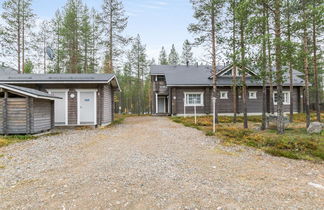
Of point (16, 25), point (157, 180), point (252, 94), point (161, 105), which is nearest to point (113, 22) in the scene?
point (16, 25)

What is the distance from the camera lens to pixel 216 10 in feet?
39.4

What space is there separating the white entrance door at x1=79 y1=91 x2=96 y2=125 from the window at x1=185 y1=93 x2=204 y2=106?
9878 mm

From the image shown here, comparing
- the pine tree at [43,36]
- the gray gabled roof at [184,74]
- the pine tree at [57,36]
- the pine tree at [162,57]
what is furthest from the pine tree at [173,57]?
the pine tree at [43,36]

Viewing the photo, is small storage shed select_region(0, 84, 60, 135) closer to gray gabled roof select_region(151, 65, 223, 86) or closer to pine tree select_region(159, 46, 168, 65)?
gray gabled roof select_region(151, 65, 223, 86)

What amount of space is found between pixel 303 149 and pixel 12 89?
39.2 feet

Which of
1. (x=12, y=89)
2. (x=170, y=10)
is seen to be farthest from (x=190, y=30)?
(x=12, y=89)

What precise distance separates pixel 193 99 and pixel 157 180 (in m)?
15.7

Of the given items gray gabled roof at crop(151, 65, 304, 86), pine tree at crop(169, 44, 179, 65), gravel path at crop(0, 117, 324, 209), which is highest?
pine tree at crop(169, 44, 179, 65)

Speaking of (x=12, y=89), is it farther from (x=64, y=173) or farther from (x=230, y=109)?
→ (x=230, y=109)

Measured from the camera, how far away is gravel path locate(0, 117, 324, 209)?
2562 mm

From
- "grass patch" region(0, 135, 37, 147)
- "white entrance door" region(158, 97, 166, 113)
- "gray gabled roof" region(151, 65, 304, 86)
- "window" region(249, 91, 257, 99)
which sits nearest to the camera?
"grass patch" region(0, 135, 37, 147)

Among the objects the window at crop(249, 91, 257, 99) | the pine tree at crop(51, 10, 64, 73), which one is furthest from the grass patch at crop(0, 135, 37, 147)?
the window at crop(249, 91, 257, 99)

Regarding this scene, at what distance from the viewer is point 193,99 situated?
18531 millimetres

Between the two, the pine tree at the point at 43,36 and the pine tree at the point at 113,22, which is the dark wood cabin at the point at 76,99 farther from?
the pine tree at the point at 43,36
